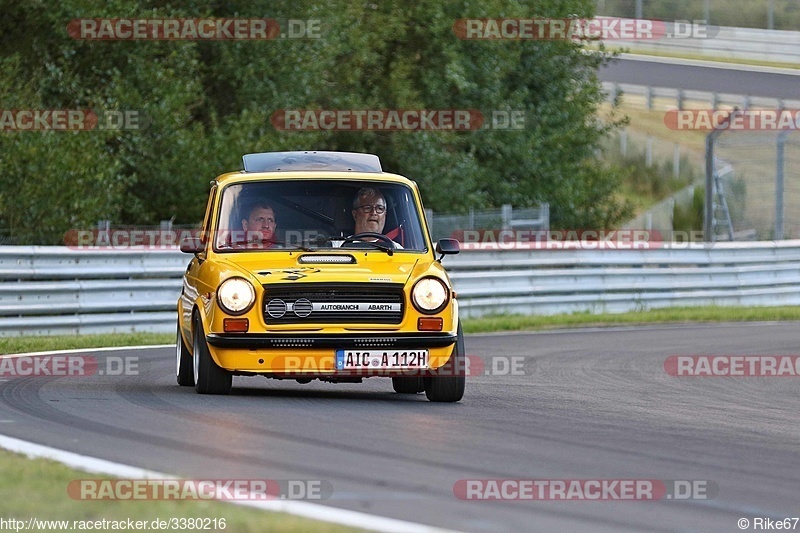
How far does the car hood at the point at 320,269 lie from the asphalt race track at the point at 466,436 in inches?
33.5

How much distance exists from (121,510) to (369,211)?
5.80 m

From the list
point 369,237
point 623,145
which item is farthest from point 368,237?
point 623,145

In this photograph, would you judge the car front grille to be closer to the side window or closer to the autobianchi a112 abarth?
the autobianchi a112 abarth

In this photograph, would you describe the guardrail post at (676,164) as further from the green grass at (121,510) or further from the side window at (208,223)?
the green grass at (121,510)

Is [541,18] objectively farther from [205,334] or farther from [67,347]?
[205,334]

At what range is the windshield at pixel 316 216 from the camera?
11125 mm

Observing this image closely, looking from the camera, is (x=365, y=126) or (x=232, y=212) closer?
(x=232, y=212)

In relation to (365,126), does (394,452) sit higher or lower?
lower

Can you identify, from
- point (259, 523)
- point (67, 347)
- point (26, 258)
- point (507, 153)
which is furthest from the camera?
point (507, 153)

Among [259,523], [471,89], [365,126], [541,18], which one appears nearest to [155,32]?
[365,126]

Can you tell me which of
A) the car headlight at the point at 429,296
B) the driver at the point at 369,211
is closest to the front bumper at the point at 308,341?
the car headlight at the point at 429,296

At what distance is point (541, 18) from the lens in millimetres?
34062

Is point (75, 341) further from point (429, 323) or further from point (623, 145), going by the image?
point (623, 145)

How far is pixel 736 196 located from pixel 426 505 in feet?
86.4
